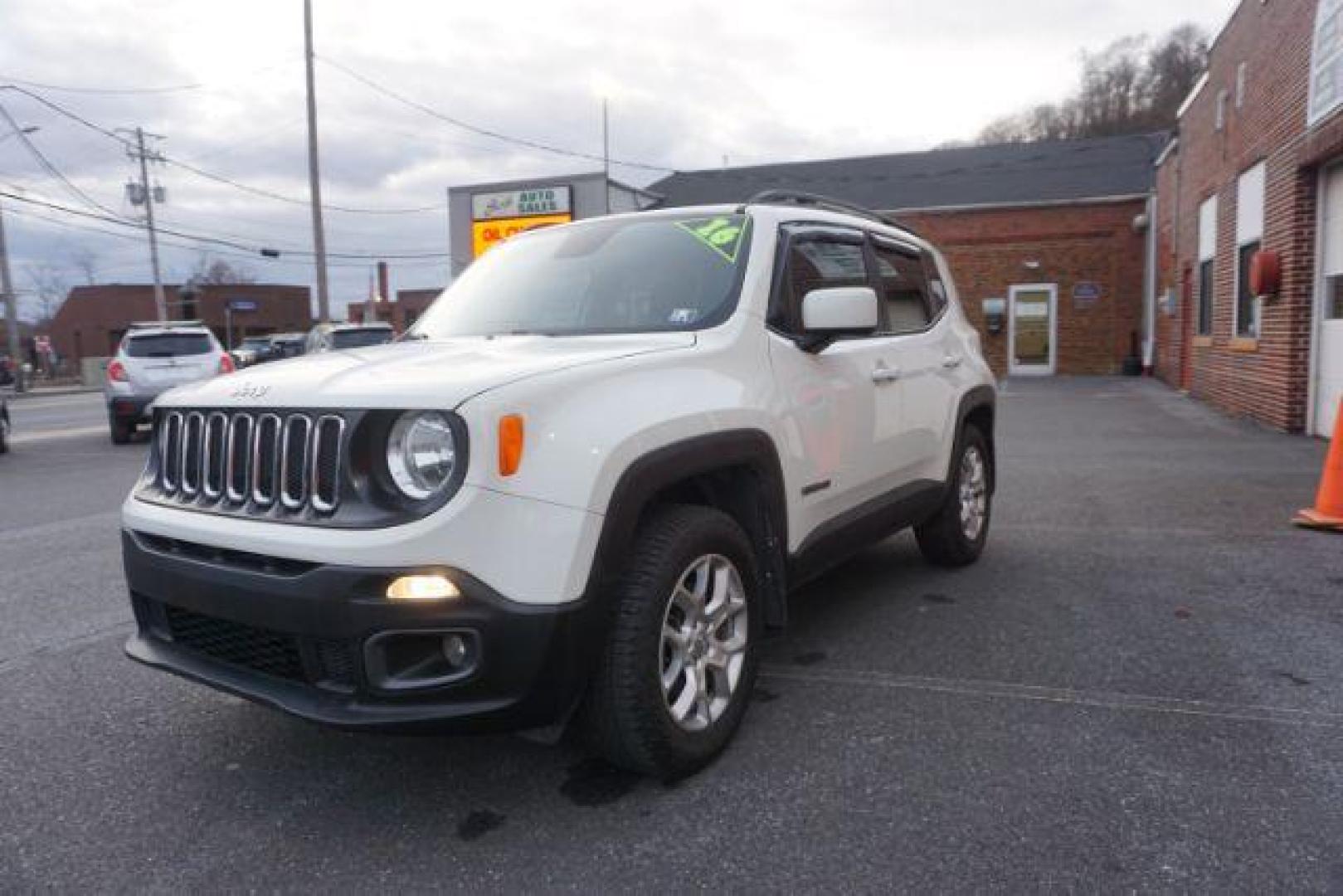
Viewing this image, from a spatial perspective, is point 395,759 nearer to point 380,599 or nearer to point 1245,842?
point 380,599

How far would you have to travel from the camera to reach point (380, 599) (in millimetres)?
2445

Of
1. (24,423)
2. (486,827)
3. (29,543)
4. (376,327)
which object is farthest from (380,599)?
(24,423)

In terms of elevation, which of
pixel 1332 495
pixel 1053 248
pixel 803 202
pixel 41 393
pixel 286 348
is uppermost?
pixel 1053 248

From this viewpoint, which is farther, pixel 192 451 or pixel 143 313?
pixel 143 313

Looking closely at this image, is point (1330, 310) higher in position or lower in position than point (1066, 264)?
lower

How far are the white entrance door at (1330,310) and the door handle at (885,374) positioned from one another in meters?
7.74

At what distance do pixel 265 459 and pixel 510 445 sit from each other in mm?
779

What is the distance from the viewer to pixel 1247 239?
1296 centimetres

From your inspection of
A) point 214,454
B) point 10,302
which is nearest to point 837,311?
point 214,454

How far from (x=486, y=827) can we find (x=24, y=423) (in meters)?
19.7

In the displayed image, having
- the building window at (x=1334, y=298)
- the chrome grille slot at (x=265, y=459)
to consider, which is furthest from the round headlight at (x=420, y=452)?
the building window at (x=1334, y=298)

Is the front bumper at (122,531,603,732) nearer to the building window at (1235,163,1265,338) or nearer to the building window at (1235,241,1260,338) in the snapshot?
the building window at (1235,163,1265,338)

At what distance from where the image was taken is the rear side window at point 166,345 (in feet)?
45.3

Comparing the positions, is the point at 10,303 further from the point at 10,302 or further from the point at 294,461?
the point at 294,461
